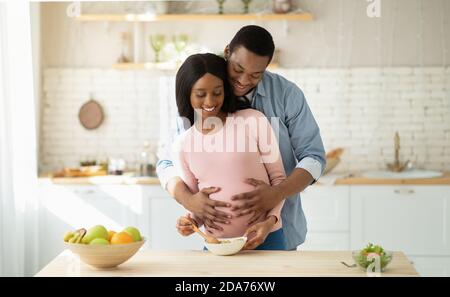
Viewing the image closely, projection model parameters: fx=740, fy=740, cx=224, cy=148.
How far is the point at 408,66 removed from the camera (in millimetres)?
4383

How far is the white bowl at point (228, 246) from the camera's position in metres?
2.01

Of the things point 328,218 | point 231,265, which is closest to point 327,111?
point 328,218

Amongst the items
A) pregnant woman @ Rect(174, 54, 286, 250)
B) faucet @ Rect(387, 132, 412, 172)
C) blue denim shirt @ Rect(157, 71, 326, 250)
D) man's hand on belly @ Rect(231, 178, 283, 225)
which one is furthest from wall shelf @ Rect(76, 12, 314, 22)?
man's hand on belly @ Rect(231, 178, 283, 225)

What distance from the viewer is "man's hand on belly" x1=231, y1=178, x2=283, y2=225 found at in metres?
2.08

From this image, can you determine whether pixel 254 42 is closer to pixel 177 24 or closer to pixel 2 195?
pixel 2 195

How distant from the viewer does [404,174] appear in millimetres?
4219

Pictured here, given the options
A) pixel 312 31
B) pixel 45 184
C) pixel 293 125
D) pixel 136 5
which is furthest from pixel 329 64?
pixel 293 125

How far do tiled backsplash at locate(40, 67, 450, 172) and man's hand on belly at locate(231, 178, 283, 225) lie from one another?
7.71ft

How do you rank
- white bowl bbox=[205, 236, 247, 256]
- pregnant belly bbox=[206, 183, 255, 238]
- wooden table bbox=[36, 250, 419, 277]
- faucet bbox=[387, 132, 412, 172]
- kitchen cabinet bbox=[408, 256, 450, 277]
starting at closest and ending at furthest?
wooden table bbox=[36, 250, 419, 277] → white bowl bbox=[205, 236, 247, 256] → pregnant belly bbox=[206, 183, 255, 238] → kitchen cabinet bbox=[408, 256, 450, 277] → faucet bbox=[387, 132, 412, 172]

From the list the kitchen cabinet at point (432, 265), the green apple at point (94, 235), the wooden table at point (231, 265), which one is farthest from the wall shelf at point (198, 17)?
the green apple at point (94, 235)

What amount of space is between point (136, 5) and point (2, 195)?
141 cm

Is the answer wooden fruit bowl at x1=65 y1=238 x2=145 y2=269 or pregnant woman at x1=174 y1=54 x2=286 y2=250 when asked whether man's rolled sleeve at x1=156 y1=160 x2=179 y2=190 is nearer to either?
pregnant woman at x1=174 y1=54 x2=286 y2=250

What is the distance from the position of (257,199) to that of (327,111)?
2421mm

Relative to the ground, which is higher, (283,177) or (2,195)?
(283,177)
